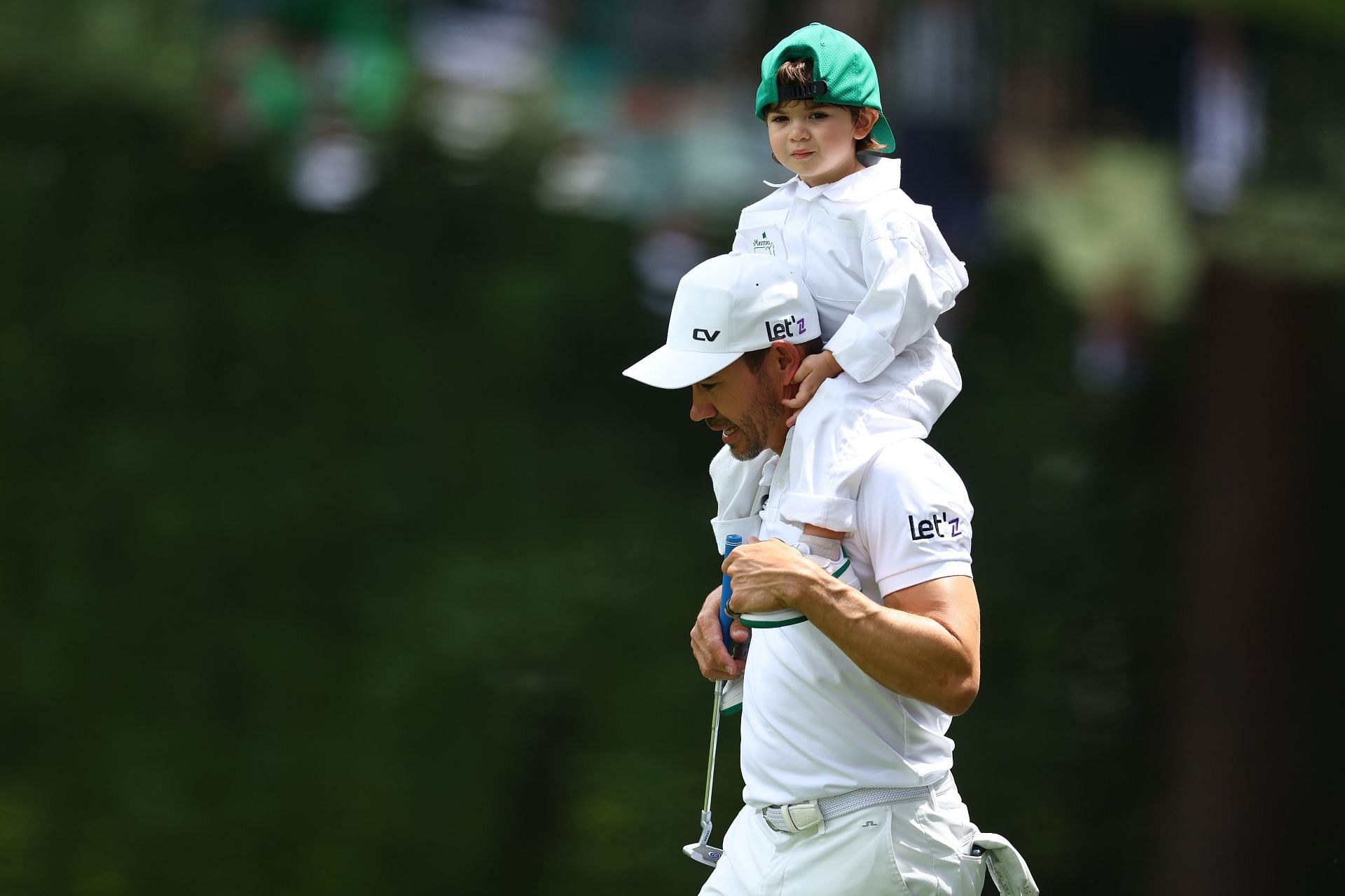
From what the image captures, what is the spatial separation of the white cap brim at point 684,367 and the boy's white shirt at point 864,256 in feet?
0.49

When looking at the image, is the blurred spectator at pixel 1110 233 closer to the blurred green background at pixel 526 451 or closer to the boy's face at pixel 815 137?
the blurred green background at pixel 526 451

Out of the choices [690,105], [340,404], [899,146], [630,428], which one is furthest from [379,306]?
[899,146]

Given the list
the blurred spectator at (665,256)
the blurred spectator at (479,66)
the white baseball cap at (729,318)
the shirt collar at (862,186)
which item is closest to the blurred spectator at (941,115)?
Result: the blurred spectator at (665,256)

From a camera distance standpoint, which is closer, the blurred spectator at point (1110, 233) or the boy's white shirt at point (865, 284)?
the boy's white shirt at point (865, 284)

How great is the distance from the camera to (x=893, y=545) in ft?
6.88

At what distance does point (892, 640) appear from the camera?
6.64 feet

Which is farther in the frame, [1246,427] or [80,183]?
[1246,427]

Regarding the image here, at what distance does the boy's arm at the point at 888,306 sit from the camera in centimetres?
212

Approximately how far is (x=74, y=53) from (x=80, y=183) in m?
0.42

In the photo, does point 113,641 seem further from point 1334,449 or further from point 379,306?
point 1334,449

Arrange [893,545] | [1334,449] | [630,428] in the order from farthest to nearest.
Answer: [1334,449], [630,428], [893,545]

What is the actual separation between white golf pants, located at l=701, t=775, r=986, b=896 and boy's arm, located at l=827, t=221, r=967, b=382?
0.59 meters

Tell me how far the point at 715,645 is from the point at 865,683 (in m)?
0.30

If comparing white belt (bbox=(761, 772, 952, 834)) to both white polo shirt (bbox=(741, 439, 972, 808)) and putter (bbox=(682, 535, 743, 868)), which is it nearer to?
white polo shirt (bbox=(741, 439, 972, 808))
